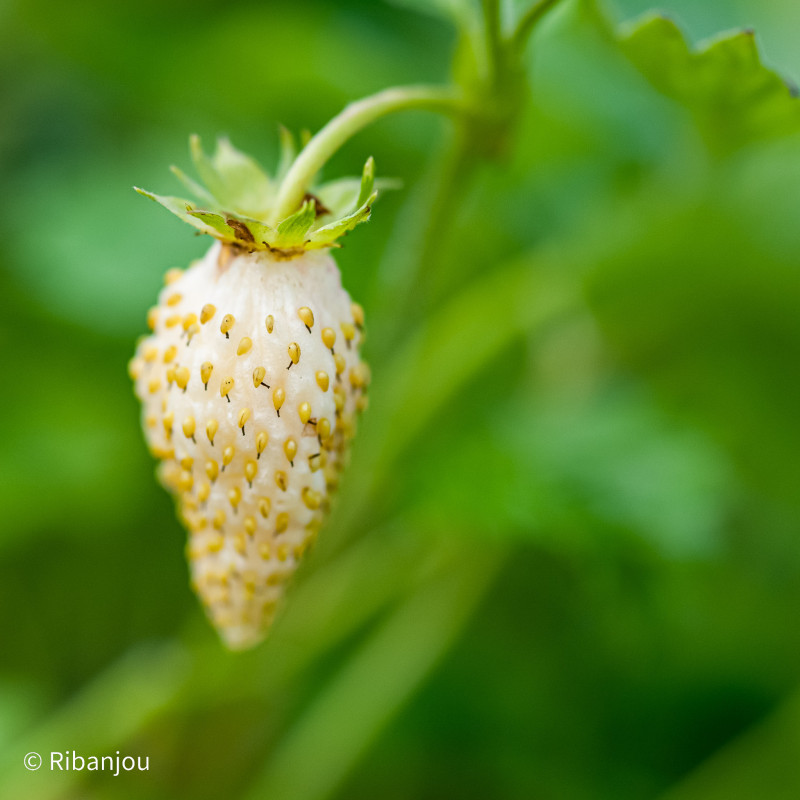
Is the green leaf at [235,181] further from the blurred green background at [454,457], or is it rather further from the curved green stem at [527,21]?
the blurred green background at [454,457]

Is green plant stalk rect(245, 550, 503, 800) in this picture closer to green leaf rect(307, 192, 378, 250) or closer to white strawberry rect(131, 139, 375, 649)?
white strawberry rect(131, 139, 375, 649)

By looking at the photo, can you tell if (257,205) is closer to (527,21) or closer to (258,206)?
(258,206)

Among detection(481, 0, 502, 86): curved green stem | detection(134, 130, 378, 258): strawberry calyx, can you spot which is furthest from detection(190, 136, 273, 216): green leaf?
detection(481, 0, 502, 86): curved green stem

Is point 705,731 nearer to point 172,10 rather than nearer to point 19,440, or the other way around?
point 19,440

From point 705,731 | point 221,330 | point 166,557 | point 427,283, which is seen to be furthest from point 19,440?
point 705,731

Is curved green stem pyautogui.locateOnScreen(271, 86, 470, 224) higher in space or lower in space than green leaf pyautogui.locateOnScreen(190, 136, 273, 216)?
higher

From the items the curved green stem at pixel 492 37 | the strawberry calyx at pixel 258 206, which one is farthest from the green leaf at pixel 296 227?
the curved green stem at pixel 492 37

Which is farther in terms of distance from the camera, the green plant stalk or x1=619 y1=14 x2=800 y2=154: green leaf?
the green plant stalk
